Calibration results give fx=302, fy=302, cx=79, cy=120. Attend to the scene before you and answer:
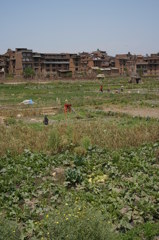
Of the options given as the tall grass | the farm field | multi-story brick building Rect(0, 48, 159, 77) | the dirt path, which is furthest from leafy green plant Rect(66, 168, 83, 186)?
multi-story brick building Rect(0, 48, 159, 77)

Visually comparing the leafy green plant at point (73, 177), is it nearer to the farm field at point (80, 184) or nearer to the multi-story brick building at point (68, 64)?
the farm field at point (80, 184)

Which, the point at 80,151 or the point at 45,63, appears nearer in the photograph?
the point at 80,151

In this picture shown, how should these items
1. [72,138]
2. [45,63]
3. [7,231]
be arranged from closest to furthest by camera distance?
1. [7,231]
2. [72,138]
3. [45,63]

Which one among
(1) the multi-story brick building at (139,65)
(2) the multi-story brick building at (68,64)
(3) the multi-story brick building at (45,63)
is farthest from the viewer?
(1) the multi-story brick building at (139,65)

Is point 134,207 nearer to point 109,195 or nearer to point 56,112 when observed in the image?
point 109,195

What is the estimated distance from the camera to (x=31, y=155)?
10852mm

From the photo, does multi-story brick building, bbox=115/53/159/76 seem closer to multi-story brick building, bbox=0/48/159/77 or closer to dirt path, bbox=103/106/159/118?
multi-story brick building, bbox=0/48/159/77

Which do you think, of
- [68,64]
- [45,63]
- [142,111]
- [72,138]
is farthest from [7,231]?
[68,64]

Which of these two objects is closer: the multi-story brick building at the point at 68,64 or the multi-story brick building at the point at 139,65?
the multi-story brick building at the point at 68,64

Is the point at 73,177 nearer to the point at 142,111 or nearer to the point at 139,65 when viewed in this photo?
the point at 142,111

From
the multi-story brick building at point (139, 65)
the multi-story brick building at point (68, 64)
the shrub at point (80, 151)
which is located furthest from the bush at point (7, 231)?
the multi-story brick building at point (139, 65)

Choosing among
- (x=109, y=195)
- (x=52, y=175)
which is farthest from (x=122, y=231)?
(x=52, y=175)

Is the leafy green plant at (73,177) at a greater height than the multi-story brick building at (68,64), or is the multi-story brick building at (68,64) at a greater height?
the multi-story brick building at (68,64)

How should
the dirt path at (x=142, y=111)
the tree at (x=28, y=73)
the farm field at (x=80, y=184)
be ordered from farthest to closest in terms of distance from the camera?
the tree at (x=28, y=73) → the dirt path at (x=142, y=111) → the farm field at (x=80, y=184)
